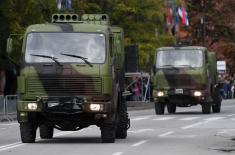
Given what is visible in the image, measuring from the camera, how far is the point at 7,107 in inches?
1473

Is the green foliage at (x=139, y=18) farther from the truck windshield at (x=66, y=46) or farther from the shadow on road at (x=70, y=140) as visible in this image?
the truck windshield at (x=66, y=46)

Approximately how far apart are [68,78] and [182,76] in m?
18.6

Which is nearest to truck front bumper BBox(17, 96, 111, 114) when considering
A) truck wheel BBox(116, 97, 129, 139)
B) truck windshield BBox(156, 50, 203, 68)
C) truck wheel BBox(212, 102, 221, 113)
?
truck wheel BBox(116, 97, 129, 139)

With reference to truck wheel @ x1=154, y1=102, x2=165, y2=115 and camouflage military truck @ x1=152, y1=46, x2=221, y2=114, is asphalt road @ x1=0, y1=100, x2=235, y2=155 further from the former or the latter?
truck wheel @ x1=154, y1=102, x2=165, y2=115

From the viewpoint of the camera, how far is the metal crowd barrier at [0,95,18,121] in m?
37.1

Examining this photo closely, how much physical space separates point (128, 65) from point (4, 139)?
3761 millimetres

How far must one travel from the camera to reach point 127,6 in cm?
4922

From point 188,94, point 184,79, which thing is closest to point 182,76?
point 184,79

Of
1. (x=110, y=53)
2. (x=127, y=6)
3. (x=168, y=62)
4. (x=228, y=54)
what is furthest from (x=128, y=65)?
(x=228, y=54)

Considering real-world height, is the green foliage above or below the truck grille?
above

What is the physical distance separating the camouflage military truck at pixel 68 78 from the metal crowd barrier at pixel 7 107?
16318 millimetres

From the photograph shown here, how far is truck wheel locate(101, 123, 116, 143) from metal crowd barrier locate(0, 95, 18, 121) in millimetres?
16826

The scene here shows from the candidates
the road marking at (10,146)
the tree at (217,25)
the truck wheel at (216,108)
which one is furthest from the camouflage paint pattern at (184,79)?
the tree at (217,25)

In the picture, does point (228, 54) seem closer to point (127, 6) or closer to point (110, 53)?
point (127, 6)
